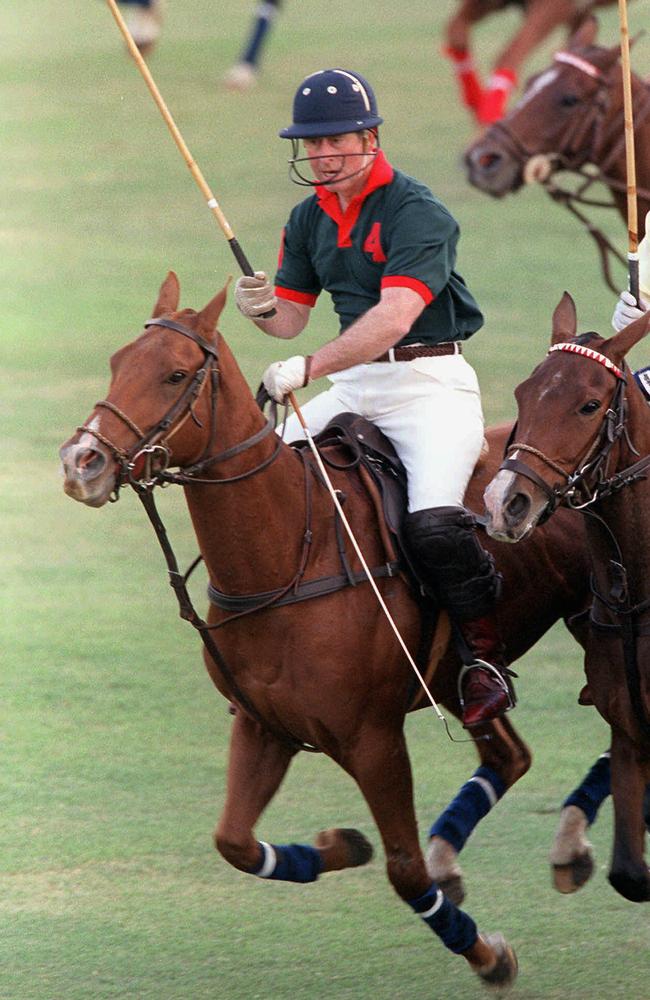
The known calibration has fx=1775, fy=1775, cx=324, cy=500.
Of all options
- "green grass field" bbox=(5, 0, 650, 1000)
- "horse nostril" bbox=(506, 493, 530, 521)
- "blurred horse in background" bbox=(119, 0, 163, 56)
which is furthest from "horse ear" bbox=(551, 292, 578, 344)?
"blurred horse in background" bbox=(119, 0, 163, 56)

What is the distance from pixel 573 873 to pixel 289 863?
0.87 m

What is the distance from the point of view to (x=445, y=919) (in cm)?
490

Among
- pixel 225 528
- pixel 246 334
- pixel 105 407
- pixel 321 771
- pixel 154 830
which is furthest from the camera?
pixel 246 334

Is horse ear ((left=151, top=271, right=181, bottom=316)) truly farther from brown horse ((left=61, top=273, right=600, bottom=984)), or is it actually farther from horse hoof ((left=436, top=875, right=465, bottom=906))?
horse hoof ((left=436, top=875, right=465, bottom=906))

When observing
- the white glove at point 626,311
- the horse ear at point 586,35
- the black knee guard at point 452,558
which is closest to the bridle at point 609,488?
the black knee guard at point 452,558

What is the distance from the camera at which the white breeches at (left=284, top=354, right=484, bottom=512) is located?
5004 millimetres

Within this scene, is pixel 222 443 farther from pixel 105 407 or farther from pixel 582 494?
pixel 582 494

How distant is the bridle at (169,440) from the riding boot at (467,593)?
552 mm

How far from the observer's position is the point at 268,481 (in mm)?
4656

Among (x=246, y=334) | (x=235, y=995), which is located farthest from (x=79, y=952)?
(x=246, y=334)

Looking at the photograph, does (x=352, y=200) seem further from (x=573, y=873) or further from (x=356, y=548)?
(x=573, y=873)

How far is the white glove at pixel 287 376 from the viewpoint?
4.68 meters

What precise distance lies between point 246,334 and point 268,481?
24.0 feet

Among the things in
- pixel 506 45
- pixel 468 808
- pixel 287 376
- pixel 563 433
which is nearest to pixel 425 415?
pixel 287 376
